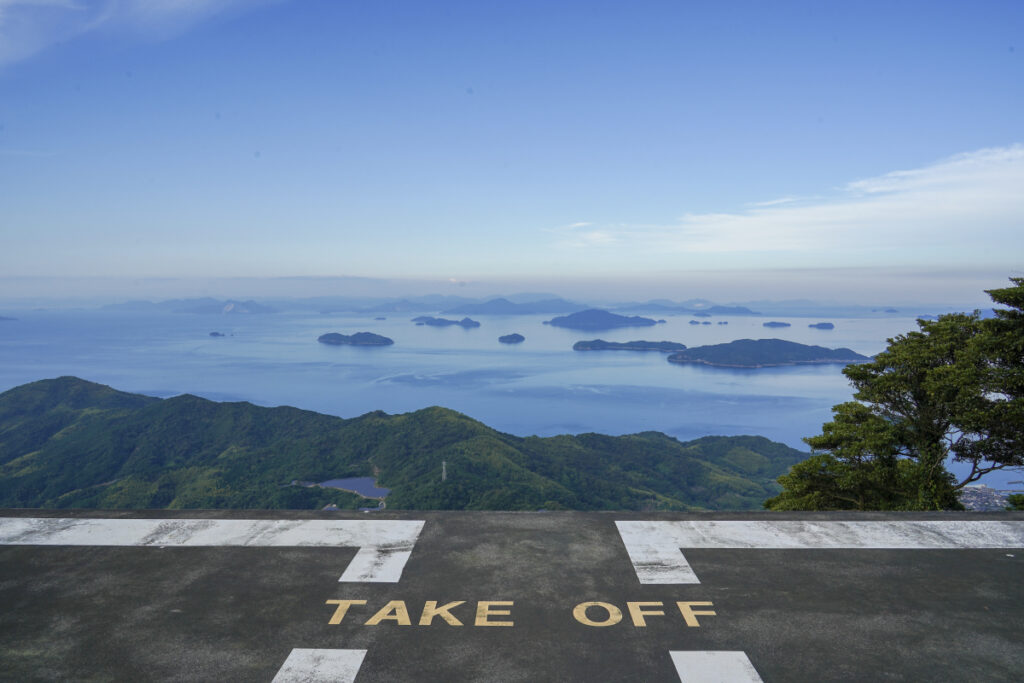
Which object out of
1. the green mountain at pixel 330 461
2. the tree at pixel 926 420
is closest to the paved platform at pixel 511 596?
the tree at pixel 926 420

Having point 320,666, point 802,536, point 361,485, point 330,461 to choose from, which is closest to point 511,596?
point 320,666

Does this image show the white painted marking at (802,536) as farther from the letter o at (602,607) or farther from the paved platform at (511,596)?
the letter o at (602,607)

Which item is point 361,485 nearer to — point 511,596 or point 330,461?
point 330,461

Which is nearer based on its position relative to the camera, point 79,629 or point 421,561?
point 79,629

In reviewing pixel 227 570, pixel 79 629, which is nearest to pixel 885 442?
pixel 227 570

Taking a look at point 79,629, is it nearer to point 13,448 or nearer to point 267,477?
point 267,477

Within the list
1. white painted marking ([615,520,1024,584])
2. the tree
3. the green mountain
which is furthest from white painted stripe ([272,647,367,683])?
the green mountain
